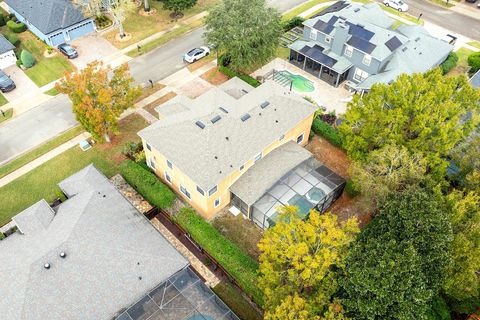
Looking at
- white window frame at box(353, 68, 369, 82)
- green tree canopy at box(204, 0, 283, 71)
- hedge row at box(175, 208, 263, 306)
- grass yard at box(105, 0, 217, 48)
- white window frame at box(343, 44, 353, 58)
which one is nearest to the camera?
hedge row at box(175, 208, 263, 306)

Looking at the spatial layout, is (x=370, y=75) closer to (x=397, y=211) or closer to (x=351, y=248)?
(x=397, y=211)

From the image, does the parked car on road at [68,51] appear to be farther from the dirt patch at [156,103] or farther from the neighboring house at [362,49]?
the neighboring house at [362,49]

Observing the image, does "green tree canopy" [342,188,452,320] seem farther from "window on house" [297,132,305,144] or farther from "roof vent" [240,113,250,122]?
"roof vent" [240,113,250,122]

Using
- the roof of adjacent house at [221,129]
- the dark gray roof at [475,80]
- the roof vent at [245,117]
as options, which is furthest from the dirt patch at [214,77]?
the dark gray roof at [475,80]

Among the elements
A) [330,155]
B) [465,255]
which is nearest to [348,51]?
[330,155]

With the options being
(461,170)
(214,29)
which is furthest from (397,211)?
(214,29)

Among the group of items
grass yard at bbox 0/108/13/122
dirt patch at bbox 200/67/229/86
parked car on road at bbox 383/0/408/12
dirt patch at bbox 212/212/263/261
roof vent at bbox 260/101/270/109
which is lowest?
grass yard at bbox 0/108/13/122

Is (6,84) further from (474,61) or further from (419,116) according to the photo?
(474,61)

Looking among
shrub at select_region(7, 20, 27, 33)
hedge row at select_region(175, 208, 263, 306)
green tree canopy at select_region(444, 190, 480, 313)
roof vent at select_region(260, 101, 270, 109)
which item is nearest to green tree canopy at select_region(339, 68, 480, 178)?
green tree canopy at select_region(444, 190, 480, 313)
